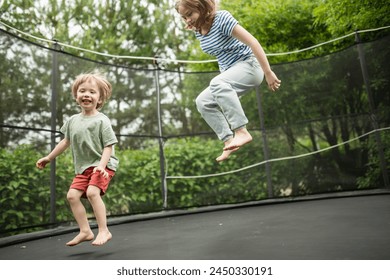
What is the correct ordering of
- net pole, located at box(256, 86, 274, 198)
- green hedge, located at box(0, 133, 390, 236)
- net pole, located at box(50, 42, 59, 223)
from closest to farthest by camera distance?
net pole, located at box(50, 42, 59, 223)
green hedge, located at box(0, 133, 390, 236)
net pole, located at box(256, 86, 274, 198)

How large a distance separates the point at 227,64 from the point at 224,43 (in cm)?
11

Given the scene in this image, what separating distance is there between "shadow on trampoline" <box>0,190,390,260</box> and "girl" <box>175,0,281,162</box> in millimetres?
386

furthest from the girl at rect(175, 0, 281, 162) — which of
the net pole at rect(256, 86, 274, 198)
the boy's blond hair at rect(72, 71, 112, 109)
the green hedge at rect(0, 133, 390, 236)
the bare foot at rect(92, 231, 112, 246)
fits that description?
the net pole at rect(256, 86, 274, 198)

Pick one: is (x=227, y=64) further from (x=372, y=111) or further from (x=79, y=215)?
(x=372, y=111)

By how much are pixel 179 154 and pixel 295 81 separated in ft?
4.19

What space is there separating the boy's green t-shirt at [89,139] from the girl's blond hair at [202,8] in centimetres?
50

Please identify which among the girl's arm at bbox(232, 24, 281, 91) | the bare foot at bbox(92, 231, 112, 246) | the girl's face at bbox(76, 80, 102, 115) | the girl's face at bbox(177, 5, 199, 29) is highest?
the girl's face at bbox(177, 5, 199, 29)

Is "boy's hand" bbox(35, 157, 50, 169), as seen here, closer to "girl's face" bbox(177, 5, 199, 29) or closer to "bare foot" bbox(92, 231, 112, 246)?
"bare foot" bbox(92, 231, 112, 246)

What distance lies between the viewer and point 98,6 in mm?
5938

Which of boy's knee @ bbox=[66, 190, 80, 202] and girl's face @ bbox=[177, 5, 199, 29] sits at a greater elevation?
girl's face @ bbox=[177, 5, 199, 29]

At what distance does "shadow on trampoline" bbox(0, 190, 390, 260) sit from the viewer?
4.45 ft
